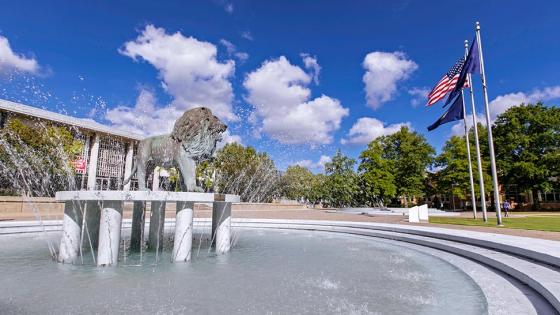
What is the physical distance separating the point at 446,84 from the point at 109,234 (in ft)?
66.6

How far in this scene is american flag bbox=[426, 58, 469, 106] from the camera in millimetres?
19267

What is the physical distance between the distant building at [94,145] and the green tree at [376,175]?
34959 millimetres

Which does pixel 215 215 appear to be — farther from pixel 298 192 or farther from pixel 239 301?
pixel 298 192

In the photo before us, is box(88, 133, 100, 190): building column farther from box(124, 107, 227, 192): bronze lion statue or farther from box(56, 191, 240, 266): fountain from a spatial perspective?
box(124, 107, 227, 192): bronze lion statue

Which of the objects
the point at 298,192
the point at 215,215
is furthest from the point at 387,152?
the point at 215,215

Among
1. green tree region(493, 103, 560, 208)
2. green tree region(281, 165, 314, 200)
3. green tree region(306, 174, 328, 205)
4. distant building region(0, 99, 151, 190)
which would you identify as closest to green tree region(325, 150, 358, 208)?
green tree region(306, 174, 328, 205)

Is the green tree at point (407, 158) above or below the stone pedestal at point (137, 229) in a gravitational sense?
above

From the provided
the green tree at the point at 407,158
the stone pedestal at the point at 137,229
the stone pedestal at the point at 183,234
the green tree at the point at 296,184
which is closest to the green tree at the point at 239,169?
the green tree at the point at 296,184

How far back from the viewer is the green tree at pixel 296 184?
250 ft

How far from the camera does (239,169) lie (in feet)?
184

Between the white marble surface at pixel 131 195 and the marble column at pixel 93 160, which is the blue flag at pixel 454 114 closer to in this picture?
the white marble surface at pixel 131 195

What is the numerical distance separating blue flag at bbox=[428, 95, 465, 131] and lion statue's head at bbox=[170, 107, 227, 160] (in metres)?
16.3

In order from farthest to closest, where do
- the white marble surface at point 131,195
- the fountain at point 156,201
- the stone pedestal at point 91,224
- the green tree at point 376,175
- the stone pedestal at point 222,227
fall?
the green tree at point 376,175 < the stone pedestal at point 222,227 < the stone pedestal at point 91,224 < the fountain at point 156,201 < the white marble surface at point 131,195

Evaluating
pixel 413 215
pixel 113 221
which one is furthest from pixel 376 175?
pixel 113 221
